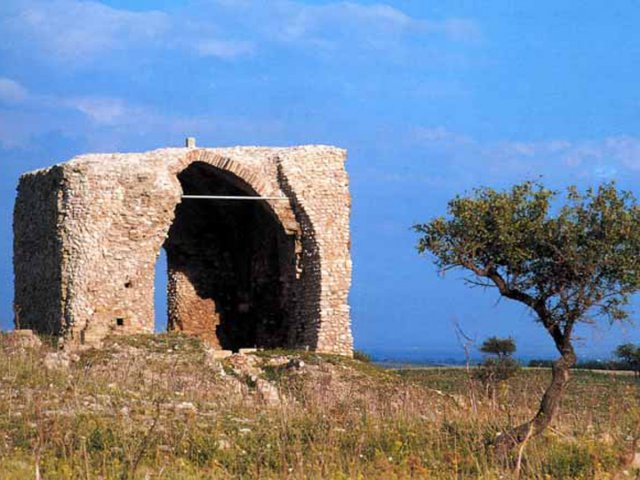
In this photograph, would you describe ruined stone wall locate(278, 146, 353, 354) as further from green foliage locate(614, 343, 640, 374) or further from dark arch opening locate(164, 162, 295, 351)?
green foliage locate(614, 343, 640, 374)

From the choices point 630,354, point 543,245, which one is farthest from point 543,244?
point 630,354

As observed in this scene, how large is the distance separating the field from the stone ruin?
20.7ft

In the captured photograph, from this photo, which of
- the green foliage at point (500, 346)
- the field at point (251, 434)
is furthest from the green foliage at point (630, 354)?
the field at point (251, 434)

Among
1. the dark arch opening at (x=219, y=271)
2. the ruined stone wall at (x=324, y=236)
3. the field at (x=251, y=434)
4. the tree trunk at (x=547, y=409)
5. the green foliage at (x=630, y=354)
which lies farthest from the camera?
the green foliage at (x=630, y=354)

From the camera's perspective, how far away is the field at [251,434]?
9.22 metres

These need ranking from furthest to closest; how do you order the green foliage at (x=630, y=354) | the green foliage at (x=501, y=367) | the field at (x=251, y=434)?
the green foliage at (x=630, y=354), the green foliage at (x=501, y=367), the field at (x=251, y=434)

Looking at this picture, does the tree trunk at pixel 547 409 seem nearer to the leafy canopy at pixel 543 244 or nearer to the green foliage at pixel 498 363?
the leafy canopy at pixel 543 244

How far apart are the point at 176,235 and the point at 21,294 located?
5.15 metres

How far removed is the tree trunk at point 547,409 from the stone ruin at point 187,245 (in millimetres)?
12017

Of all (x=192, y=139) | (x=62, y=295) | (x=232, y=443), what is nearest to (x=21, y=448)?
(x=232, y=443)

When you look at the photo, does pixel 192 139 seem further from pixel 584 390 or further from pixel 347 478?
pixel 347 478

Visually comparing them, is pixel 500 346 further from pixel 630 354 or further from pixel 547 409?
pixel 547 409

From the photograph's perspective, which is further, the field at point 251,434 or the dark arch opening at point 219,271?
the dark arch opening at point 219,271

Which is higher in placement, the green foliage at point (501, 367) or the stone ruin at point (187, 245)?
the stone ruin at point (187, 245)
